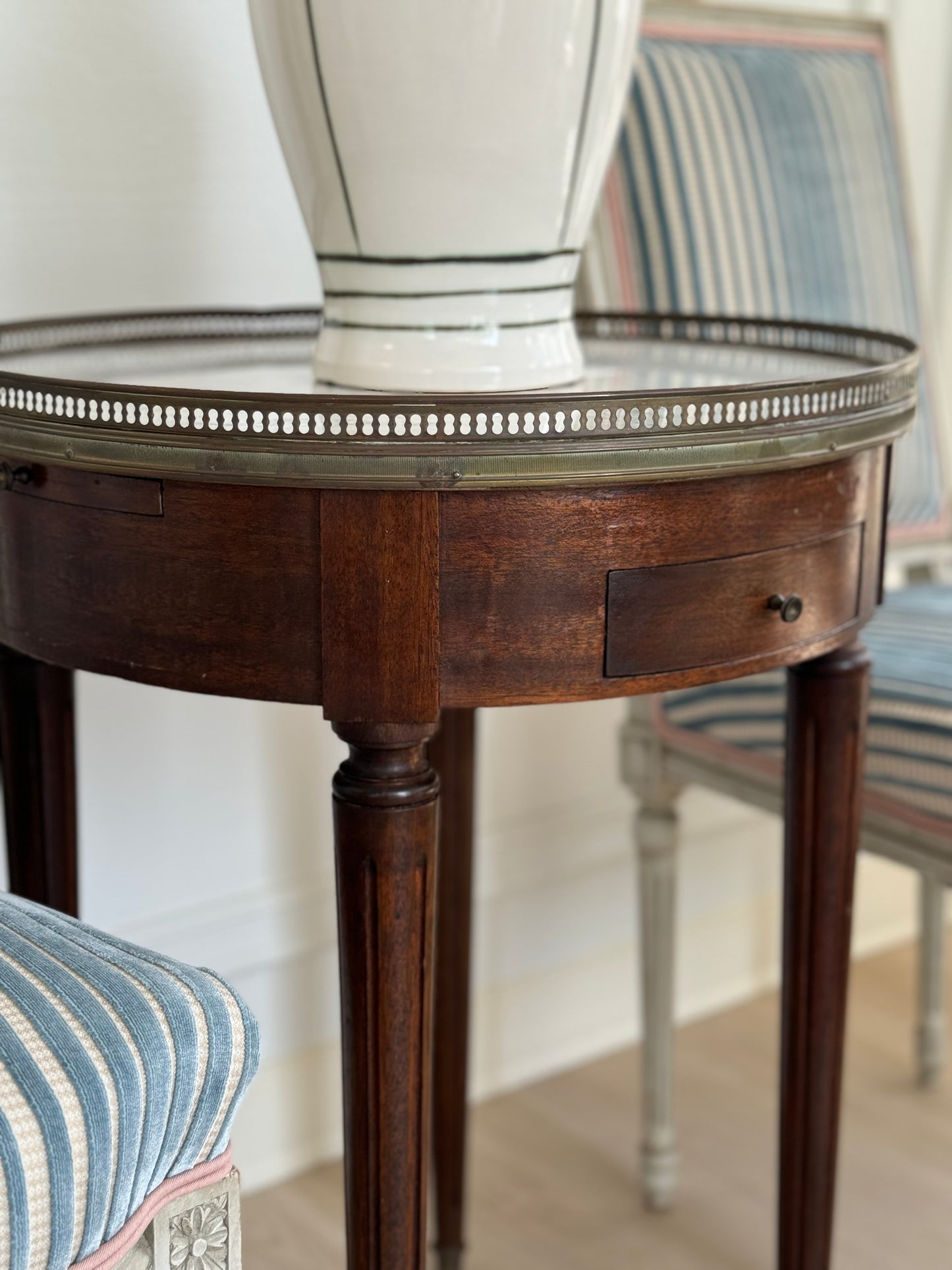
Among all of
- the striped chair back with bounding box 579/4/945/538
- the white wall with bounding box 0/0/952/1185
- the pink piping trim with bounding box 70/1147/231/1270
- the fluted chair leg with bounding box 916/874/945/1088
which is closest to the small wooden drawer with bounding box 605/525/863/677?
the pink piping trim with bounding box 70/1147/231/1270

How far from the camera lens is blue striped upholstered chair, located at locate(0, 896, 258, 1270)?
46cm

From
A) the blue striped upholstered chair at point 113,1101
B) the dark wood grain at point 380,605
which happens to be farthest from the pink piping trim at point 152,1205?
the dark wood grain at point 380,605

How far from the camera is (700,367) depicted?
819mm

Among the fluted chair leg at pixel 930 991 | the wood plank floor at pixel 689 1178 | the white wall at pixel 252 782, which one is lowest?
the wood plank floor at pixel 689 1178

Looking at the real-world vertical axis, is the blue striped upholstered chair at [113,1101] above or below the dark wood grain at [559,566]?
below

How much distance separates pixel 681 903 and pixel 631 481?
0.90 m

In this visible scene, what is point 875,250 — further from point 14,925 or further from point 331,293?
point 14,925

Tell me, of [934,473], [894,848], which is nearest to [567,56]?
[894,848]

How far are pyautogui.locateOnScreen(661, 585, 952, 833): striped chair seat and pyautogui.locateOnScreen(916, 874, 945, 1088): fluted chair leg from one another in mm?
320

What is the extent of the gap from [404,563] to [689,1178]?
2.63 ft

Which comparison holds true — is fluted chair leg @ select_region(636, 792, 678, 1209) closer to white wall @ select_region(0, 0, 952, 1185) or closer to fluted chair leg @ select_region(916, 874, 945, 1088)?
white wall @ select_region(0, 0, 952, 1185)

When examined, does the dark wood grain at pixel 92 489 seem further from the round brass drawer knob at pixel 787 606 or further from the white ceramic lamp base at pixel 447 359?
the round brass drawer knob at pixel 787 606

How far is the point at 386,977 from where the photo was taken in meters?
0.59

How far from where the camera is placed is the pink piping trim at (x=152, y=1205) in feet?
1.58
